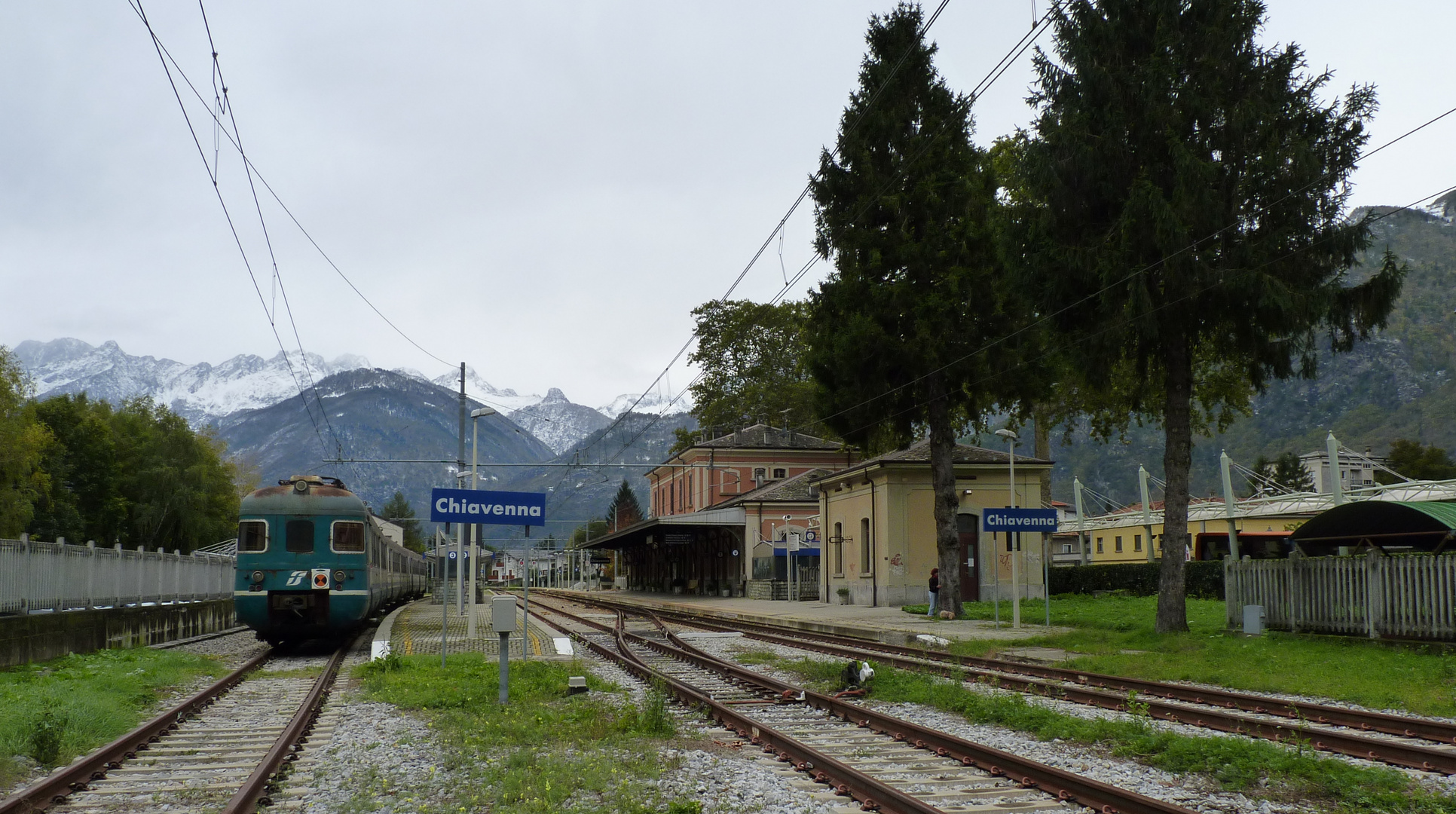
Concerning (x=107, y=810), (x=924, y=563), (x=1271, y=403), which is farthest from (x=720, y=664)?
(x=1271, y=403)

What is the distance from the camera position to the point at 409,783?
295 inches

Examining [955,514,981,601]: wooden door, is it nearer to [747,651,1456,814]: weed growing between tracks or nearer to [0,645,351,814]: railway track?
[747,651,1456,814]: weed growing between tracks

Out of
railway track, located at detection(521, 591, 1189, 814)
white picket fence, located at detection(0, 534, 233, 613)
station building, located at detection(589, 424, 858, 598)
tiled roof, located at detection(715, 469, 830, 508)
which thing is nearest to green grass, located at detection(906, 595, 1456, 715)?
railway track, located at detection(521, 591, 1189, 814)

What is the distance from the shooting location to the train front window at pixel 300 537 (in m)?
18.3

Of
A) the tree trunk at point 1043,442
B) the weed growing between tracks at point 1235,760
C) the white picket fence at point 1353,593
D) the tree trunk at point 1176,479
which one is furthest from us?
the tree trunk at point 1043,442

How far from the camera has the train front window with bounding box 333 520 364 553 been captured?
18656 mm

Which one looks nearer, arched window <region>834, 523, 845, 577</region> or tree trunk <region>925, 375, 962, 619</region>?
tree trunk <region>925, 375, 962, 619</region>

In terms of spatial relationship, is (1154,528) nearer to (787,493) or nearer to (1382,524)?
(787,493)

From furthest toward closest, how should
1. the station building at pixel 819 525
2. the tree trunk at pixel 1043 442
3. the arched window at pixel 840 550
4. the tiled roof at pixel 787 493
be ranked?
1. the tiled roof at pixel 787 493
2. the arched window at pixel 840 550
3. the tree trunk at pixel 1043 442
4. the station building at pixel 819 525

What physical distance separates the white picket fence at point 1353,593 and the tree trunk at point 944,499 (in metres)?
7.99

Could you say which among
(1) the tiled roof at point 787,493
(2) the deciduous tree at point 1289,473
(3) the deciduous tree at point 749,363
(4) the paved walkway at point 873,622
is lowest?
(4) the paved walkway at point 873,622

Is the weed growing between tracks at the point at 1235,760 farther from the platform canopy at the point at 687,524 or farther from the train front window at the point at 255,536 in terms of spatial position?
the platform canopy at the point at 687,524

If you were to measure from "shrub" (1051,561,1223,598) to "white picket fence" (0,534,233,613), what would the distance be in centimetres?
2751

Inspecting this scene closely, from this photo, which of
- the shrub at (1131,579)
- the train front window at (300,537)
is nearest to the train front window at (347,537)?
the train front window at (300,537)
